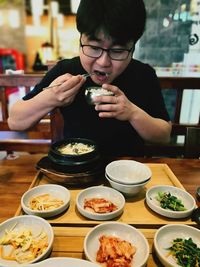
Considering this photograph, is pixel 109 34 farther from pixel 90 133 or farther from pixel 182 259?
pixel 182 259

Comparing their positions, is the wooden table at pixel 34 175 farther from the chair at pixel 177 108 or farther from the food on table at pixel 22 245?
the chair at pixel 177 108

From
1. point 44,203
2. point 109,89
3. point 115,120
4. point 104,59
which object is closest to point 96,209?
point 44,203

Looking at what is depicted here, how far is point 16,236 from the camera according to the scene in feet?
2.98

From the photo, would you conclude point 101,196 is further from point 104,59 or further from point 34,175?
point 104,59

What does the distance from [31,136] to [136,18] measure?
2033 mm

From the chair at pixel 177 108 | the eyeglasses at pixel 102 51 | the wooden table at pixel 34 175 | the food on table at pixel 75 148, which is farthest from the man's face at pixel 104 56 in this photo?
the chair at pixel 177 108

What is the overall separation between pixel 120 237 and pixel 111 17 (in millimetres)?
1069

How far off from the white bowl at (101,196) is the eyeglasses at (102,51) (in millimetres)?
739

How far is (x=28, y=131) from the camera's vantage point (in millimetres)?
2643

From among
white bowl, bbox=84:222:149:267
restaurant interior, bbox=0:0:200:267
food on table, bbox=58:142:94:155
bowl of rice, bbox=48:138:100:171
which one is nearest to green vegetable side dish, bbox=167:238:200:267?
restaurant interior, bbox=0:0:200:267

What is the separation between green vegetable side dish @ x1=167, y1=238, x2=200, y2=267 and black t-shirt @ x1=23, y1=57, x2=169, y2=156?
968 millimetres

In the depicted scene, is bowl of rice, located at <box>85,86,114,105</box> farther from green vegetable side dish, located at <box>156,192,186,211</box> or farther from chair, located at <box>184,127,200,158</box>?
chair, located at <box>184,127,200,158</box>

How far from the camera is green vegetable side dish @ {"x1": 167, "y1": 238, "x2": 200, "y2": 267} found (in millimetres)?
828

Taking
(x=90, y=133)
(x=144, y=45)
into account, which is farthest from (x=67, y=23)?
(x=90, y=133)
